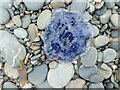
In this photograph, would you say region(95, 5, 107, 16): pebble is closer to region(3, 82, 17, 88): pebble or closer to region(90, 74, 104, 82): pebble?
region(90, 74, 104, 82): pebble

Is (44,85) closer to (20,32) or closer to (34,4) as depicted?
(20,32)

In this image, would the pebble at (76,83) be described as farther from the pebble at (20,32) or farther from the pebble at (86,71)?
the pebble at (20,32)

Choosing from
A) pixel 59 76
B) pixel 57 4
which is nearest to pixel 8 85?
pixel 59 76

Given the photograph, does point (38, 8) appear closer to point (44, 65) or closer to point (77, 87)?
point (44, 65)

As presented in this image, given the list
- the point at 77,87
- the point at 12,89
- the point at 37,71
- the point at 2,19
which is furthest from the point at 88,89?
the point at 2,19

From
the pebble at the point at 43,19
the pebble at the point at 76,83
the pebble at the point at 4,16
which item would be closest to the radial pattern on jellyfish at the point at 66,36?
the pebble at the point at 43,19
